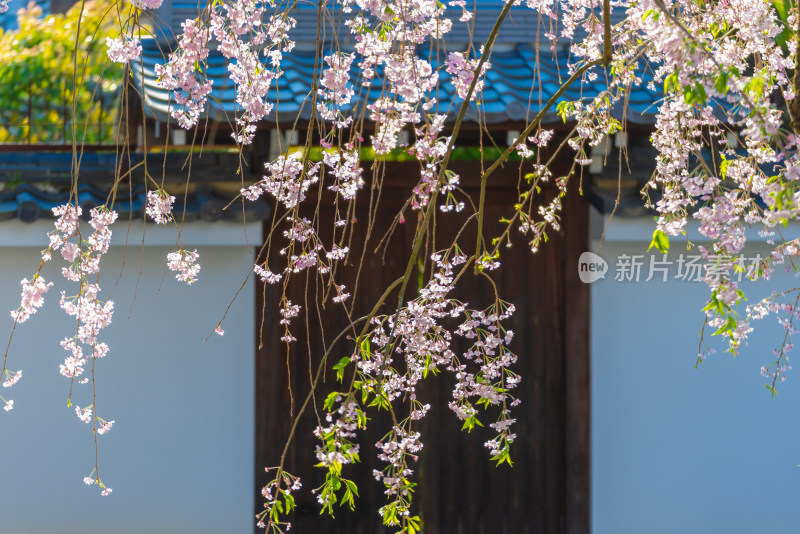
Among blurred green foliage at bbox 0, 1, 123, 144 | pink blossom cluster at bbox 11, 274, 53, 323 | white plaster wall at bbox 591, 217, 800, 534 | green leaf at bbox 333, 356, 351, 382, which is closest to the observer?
green leaf at bbox 333, 356, 351, 382

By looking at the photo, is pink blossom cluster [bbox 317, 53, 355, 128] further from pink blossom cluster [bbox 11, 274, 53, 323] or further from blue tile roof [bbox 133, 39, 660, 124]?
blue tile roof [bbox 133, 39, 660, 124]

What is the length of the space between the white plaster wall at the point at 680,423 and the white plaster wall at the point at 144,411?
1.87 metres

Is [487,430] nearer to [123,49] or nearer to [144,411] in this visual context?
[144,411]

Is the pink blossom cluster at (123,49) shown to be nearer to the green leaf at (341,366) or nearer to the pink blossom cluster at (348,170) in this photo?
the pink blossom cluster at (348,170)

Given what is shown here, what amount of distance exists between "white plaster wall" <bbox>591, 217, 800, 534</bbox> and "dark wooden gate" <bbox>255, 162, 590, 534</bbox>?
0.13 metres

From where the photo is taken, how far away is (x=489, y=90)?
4277 millimetres

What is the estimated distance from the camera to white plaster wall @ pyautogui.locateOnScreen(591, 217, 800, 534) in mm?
4664

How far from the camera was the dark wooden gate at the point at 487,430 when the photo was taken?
4695 millimetres

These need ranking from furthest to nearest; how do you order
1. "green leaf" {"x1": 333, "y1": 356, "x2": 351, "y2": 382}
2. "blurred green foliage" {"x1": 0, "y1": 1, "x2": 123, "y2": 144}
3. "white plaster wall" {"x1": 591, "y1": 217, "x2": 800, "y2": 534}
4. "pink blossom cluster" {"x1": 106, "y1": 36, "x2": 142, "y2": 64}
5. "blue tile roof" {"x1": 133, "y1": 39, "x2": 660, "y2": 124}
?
"blurred green foliage" {"x1": 0, "y1": 1, "x2": 123, "y2": 144}
"white plaster wall" {"x1": 591, "y1": 217, "x2": 800, "y2": 534}
"blue tile roof" {"x1": 133, "y1": 39, "x2": 660, "y2": 124}
"pink blossom cluster" {"x1": 106, "y1": 36, "x2": 142, "y2": 64}
"green leaf" {"x1": 333, "y1": 356, "x2": 351, "y2": 382}

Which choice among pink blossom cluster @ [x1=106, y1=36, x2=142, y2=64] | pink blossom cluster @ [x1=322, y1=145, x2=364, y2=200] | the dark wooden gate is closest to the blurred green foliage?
the dark wooden gate

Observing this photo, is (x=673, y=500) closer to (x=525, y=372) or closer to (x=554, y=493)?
(x=554, y=493)

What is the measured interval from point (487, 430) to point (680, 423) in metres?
1.01

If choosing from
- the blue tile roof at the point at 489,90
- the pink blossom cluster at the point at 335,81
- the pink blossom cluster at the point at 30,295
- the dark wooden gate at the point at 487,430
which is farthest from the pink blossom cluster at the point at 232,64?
the dark wooden gate at the point at 487,430

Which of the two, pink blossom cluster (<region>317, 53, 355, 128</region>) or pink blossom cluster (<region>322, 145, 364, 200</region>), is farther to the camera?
pink blossom cluster (<region>322, 145, 364, 200</region>)
